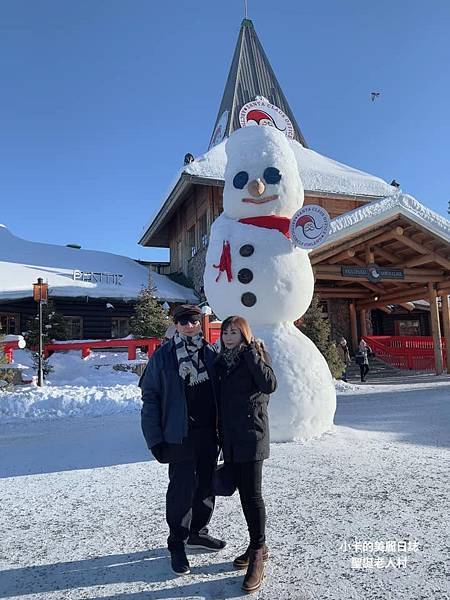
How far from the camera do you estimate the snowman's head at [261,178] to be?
5680mm

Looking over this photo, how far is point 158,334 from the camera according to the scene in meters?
13.3

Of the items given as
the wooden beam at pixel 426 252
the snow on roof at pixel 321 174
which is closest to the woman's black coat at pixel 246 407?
the wooden beam at pixel 426 252

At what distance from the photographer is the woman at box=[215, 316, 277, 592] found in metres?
2.42

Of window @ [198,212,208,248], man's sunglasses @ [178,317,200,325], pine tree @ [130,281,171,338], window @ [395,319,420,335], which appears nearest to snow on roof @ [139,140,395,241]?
window @ [198,212,208,248]

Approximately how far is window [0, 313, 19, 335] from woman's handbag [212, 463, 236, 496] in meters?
15.8

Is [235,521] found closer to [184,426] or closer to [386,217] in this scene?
[184,426]

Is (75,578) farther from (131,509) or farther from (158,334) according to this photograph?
(158,334)

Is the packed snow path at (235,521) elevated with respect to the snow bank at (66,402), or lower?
lower

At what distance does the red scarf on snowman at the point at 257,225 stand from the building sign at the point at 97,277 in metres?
12.6

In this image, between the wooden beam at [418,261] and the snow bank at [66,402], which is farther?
the wooden beam at [418,261]

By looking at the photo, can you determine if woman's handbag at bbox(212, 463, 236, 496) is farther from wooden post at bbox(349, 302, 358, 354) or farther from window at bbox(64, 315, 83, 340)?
wooden post at bbox(349, 302, 358, 354)

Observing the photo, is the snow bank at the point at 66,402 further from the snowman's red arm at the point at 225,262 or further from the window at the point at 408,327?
the window at the point at 408,327

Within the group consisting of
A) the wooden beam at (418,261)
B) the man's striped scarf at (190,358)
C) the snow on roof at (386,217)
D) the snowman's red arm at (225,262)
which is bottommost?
the man's striped scarf at (190,358)

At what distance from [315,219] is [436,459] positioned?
295 cm
